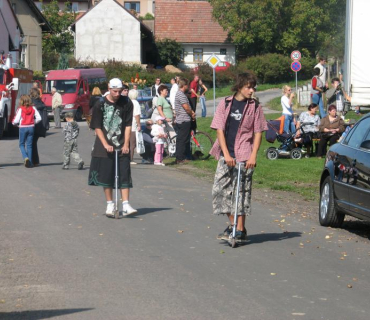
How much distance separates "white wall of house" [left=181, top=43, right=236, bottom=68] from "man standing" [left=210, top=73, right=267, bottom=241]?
260 feet

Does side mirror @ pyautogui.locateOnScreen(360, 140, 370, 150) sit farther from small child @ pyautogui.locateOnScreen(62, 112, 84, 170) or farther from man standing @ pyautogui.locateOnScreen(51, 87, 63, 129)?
man standing @ pyautogui.locateOnScreen(51, 87, 63, 129)

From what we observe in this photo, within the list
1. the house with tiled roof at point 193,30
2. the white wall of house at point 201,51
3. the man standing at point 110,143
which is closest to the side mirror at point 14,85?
the man standing at point 110,143

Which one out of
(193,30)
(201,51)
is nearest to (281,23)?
(201,51)

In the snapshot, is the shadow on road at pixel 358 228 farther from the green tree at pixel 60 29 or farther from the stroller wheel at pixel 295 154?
the green tree at pixel 60 29

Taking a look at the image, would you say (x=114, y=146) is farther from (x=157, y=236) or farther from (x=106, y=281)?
(x=106, y=281)

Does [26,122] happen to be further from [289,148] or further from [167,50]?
[167,50]

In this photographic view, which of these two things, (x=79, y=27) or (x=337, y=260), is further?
(x=79, y=27)

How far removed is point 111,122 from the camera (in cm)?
1184

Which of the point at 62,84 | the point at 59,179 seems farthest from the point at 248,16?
the point at 59,179

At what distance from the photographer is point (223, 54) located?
88812 mm

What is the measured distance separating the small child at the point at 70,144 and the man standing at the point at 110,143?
294 inches

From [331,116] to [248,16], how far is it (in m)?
58.0

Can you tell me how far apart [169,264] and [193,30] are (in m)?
82.7

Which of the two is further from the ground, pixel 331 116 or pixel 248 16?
pixel 248 16
